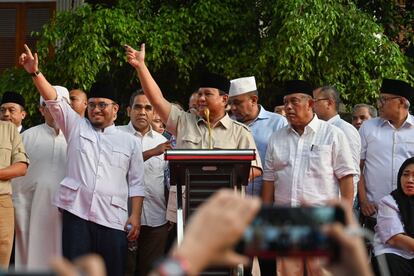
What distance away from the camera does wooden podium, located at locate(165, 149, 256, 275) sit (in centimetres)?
747

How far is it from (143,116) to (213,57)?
11.9ft

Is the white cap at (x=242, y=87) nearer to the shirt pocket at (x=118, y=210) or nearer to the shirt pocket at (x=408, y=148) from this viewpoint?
the shirt pocket at (x=408, y=148)

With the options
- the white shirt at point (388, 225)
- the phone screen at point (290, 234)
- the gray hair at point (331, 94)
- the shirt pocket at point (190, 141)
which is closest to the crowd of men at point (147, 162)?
the shirt pocket at point (190, 141)

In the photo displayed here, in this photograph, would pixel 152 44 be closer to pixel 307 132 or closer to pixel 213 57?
pixel 213 57

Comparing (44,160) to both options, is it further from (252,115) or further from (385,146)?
(385,146)

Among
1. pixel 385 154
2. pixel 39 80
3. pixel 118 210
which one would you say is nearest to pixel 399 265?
pixel 385 154

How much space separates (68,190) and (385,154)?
2.91m

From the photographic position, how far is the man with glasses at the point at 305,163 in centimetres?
843

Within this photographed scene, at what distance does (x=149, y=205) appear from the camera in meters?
9.71

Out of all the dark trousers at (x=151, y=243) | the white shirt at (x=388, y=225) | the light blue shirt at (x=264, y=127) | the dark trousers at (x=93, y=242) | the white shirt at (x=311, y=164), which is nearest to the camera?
the dark trousers at (x=93, y=242)

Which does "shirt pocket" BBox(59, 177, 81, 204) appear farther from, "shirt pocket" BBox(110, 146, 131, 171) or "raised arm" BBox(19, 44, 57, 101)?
"raised arm" BBox(19, 44, 57, 101)

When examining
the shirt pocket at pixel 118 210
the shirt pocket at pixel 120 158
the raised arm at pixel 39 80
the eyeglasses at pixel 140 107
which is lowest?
the shirt pocket at pixel 118 210

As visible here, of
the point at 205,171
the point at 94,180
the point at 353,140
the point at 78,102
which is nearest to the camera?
the point at 205,171

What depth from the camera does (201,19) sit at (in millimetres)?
13375
